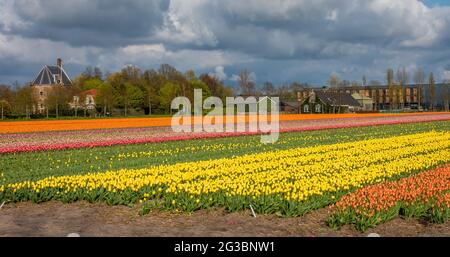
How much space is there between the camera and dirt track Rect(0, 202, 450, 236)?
30.9 feet

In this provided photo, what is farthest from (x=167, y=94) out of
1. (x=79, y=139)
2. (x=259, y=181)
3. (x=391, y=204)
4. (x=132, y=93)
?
(x=391, y=204)

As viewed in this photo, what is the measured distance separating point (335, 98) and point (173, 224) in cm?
11101

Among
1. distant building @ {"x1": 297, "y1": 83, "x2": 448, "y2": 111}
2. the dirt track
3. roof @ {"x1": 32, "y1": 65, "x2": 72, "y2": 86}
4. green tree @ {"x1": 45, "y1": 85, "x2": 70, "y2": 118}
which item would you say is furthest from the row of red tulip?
distant building @ {"x1": 297, "y1": 83, "x2": 448, "y2": 111}

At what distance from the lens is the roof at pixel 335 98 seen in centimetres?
11350

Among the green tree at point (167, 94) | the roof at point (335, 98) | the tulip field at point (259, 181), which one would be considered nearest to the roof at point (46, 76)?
the green tree at point (167, 94)

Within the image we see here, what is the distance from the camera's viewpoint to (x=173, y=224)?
1014 centimetres

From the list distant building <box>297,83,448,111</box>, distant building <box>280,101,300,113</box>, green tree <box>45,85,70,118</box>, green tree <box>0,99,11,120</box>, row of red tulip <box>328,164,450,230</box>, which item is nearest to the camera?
row of red tulip <box>328,164,450,230</box>

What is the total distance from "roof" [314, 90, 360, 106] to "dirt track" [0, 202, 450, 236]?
10425cm

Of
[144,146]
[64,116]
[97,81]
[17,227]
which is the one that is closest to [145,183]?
[17,227]

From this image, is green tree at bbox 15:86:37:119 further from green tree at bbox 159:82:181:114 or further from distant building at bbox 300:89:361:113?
distant building at bbox 300:89:361:113

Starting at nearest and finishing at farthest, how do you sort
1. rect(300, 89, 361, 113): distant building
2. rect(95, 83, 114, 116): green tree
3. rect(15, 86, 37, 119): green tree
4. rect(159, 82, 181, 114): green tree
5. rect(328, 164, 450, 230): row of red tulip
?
rect(328, 164, 450, 230): row of red tulip
rect(15, 86, 37, 119): green tree
rect(95, 83, 114, 116): green tree
rect(159, 82, 181, 114): green tree
rect(300, 89, 361, 113): distant building

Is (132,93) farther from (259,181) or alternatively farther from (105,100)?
(259,181)

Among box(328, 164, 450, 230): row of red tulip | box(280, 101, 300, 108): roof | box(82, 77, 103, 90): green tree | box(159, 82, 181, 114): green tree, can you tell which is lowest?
box(328, 164, 450, 230): row of red tulip
